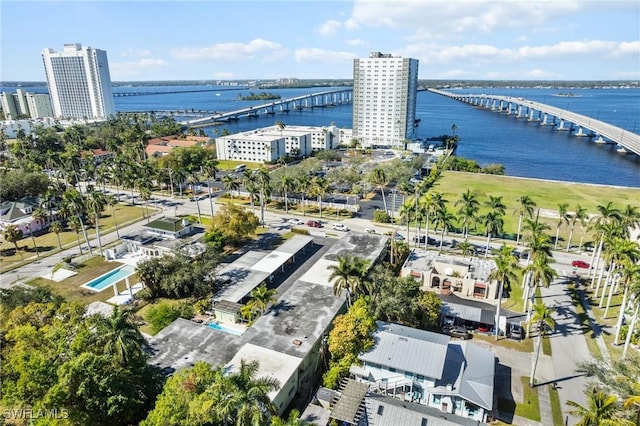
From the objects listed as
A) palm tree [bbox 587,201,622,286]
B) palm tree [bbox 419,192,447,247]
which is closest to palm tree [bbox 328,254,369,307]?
palm tree [bbox 419,192,447,247]

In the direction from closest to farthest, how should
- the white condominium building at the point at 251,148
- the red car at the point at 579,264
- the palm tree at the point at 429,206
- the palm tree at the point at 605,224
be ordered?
the palm tree at the point at 605,224, the red car at the point at 579,264, the palm tree at the point at 429,206, the white condominium building at the point at 251,148

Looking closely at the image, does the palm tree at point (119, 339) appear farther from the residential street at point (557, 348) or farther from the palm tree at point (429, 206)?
the palm tree at point (429, 206)

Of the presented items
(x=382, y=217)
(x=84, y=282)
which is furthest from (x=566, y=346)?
(x=84, y=282)

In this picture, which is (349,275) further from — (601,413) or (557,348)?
(557,348)

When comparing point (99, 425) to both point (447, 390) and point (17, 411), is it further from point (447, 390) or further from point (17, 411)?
point (447, 390)

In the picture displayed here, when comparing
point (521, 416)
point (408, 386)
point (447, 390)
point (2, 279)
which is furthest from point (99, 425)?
point (2, 279)

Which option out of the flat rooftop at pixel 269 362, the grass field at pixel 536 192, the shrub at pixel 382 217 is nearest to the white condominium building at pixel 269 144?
the grass field at pixel 536 192
